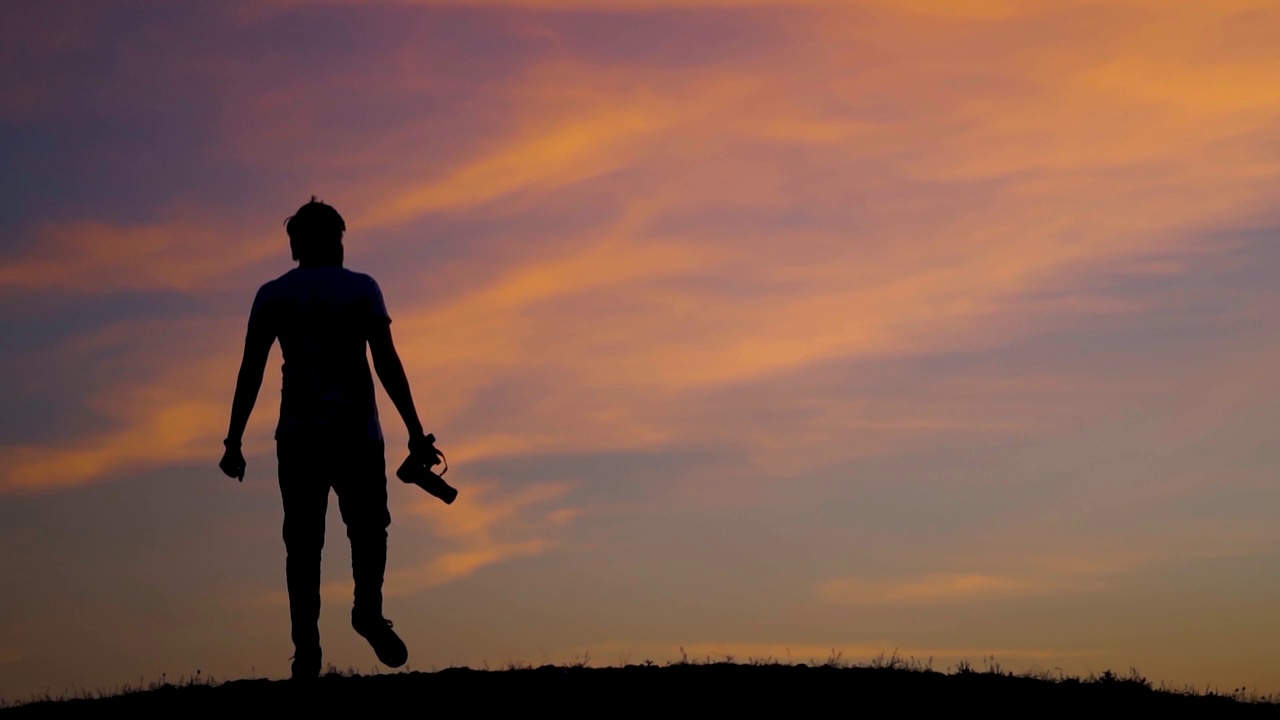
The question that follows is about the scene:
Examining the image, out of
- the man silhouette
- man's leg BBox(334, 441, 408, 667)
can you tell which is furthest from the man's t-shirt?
man's leg BBox(334, 441, 408, 667)

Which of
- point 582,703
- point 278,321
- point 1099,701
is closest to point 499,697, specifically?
point 582,703

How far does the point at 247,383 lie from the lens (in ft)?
29.7

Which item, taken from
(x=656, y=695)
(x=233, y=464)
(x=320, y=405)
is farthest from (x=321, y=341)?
(x=656, y=695)

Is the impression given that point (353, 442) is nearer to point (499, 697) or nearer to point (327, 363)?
point (327, 363)

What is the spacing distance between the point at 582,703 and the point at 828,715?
1533 mm

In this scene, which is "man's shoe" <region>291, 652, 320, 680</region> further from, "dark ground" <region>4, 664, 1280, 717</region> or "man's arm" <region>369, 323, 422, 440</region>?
"man's arm" <region>369, 323, 422, 440</region>

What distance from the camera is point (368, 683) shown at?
990 cm

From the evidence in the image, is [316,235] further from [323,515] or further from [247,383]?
[323,515]

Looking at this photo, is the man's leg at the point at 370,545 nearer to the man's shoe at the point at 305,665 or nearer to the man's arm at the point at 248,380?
the man's shoe at the point at 305,665

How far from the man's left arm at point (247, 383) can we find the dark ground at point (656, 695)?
58.3 inches

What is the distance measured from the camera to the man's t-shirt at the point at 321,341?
8.88 metres

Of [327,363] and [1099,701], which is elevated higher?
[327,363]

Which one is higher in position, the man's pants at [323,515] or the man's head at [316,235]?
the man's head at [316,235]

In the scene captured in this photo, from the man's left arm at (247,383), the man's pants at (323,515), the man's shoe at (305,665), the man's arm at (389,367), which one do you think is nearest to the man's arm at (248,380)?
the man's left arm at (247,383)
